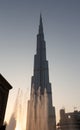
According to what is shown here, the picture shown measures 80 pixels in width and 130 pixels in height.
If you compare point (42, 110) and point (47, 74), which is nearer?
point (42, 110)

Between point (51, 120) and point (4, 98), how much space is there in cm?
12450

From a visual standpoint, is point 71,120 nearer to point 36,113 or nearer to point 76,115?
point 76,115

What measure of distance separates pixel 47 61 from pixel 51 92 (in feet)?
122

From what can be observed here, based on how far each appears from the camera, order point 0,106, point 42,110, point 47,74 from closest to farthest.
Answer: point 0,106
point 42,110
point 47,74

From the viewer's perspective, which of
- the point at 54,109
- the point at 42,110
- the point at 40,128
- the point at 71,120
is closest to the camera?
the point at 71,120

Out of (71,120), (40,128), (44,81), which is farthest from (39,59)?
(71,120)

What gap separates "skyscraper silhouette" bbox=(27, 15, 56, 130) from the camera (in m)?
126

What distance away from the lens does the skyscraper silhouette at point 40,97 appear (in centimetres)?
12631

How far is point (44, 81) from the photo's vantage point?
164500 mm

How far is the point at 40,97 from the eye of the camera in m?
158

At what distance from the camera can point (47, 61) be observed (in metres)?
183

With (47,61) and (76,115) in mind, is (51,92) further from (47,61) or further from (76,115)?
(76,115)

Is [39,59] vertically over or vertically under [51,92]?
over

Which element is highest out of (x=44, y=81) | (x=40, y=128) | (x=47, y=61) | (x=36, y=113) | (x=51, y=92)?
(x=47, y=61)
